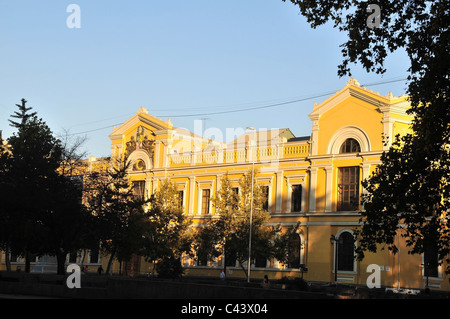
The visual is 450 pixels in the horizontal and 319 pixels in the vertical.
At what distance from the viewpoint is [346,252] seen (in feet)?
170

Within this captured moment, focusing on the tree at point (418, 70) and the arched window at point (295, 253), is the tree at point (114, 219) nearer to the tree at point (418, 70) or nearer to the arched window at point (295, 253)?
the arched window at point (295, 253)

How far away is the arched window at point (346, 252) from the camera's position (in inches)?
2020

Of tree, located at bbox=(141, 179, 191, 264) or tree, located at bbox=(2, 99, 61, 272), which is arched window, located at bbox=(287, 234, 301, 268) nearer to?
tree, located at bbox=(141, 179, 191, 264)

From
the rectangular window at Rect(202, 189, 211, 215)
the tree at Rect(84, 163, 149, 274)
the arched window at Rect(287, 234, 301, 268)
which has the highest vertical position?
the rectangular window at Rect(202, 189, 211, 215)

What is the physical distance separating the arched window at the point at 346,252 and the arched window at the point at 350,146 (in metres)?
6.45

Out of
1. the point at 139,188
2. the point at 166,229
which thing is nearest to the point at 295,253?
the point at 166,229

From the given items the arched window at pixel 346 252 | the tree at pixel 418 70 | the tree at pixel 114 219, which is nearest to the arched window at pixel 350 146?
the arched window at pixel 346 252

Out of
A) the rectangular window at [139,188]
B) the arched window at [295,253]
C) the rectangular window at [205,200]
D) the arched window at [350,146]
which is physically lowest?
the arched window at [295,253]

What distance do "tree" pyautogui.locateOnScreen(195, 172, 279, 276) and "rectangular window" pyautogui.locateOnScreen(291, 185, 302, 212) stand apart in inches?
132

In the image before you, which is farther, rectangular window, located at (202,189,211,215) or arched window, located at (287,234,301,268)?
rectangular window, located at (202,189,211,215)

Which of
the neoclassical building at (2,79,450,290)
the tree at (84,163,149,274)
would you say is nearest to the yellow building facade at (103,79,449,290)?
the neoclassical building at (2,79,450,290)

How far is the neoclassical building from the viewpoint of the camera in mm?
50375
